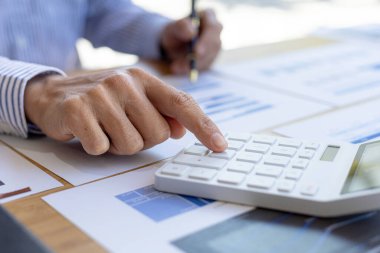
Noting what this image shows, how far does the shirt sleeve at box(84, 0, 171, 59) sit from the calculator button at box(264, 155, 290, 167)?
0.62 m

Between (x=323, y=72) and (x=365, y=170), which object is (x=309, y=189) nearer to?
(x=365, y=170)

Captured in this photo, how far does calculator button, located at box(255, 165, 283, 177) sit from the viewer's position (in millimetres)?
458

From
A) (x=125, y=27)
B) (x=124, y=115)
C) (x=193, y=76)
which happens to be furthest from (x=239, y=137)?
(x=125, y=27)

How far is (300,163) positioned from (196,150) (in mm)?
106

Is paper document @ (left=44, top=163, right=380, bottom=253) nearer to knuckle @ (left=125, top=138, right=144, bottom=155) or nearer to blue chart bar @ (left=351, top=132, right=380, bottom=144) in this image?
knuckle @ (left=125, top=138, right=144, bottom=155)

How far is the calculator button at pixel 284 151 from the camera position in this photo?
50cm

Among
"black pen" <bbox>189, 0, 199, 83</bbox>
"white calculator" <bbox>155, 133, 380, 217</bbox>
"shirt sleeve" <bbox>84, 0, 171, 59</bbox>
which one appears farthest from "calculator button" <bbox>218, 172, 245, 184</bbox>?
"shirt sleeve" <bbox>84, 0, 171, 59</bbox>

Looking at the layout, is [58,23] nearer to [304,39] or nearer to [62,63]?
[62,63]

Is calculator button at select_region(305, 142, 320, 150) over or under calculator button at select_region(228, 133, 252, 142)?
over

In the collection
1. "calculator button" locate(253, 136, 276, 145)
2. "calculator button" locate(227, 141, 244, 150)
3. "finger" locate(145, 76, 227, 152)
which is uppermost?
"finger" locate(145, 76, 227, 152)

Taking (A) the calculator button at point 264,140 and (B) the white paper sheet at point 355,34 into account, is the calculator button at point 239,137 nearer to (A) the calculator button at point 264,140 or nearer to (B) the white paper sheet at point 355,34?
(A) the calculator button at point 264,140

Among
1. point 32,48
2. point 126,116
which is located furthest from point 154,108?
point 32,48

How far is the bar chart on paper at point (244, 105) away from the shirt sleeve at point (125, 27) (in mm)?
232

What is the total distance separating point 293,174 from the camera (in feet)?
1.50
